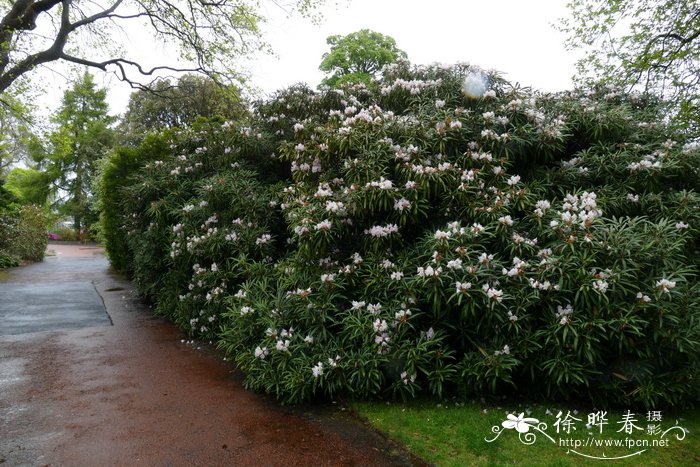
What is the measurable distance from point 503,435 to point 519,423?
0.19m

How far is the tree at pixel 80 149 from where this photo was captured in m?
31.3

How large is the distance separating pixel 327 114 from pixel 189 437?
14.7 ft

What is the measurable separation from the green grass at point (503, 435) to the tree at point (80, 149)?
32.4 m

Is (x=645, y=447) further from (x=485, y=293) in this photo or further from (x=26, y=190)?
(x=26, y=190)

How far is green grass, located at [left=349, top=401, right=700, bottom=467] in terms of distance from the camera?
9.55ft

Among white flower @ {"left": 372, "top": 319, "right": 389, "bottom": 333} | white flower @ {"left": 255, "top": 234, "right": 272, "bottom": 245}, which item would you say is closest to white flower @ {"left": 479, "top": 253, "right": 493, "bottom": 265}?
white flower @ {"left": 372, "top": 319, "right": 389, "bottom": 333}

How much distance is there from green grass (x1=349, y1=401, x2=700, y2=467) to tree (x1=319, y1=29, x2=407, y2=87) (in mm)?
26369

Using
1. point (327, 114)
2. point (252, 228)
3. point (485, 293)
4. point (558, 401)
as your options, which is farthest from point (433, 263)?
point (327, 114)

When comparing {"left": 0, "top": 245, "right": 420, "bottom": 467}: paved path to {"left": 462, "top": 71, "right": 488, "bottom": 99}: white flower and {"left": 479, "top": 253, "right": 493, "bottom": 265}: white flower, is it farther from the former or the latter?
{"left": 462, "top": 71, "right": 488, "bottom": 99}: white flower

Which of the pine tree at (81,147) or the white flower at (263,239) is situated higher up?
the pine tree at (81,147)

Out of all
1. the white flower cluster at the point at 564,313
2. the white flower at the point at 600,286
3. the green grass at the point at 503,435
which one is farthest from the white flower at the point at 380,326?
the white flower at the point at 600,286

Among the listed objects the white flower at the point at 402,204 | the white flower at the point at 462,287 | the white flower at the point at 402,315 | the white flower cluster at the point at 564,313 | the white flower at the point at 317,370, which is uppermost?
the white flower at the point at 402,204

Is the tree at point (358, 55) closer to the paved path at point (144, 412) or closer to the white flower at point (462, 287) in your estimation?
the paved path at point (144, 412)

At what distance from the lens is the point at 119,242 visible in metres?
11.6
